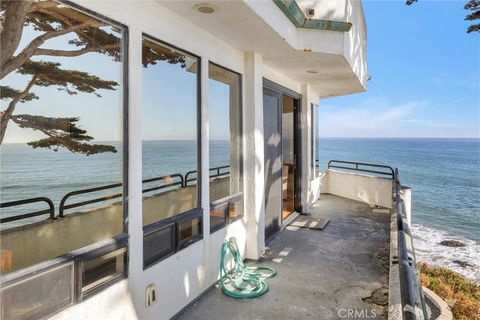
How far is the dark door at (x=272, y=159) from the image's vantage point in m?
4.95

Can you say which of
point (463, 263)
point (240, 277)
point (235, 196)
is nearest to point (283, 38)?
point (235, 196)

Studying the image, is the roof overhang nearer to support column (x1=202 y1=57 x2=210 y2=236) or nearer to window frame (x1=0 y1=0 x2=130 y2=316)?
support column (x1=202 y1=57 x2=210 y2=236)

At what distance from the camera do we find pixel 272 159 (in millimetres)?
5152

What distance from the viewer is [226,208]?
3801 mm

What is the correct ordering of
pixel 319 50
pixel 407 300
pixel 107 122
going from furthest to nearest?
pixel 319 50, pixel 107 122, pixel 407 300

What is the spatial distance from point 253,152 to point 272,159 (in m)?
1.04

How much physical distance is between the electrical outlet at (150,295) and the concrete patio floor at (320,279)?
0.48 m

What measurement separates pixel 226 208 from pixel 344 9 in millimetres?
3259

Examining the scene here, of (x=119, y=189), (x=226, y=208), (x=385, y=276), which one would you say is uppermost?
(x=119, y=189)

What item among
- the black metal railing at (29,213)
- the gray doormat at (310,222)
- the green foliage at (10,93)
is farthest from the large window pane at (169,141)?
the gray doormat at (310,222)

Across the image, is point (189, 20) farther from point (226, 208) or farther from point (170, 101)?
point (226, 208)

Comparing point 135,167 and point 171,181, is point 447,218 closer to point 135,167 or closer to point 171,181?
point 171,181

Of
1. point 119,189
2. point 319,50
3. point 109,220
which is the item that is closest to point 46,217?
point 109,220

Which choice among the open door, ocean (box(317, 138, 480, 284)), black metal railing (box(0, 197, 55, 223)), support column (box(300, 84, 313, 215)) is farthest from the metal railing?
ocean (box(317, 138, 480, 284))
